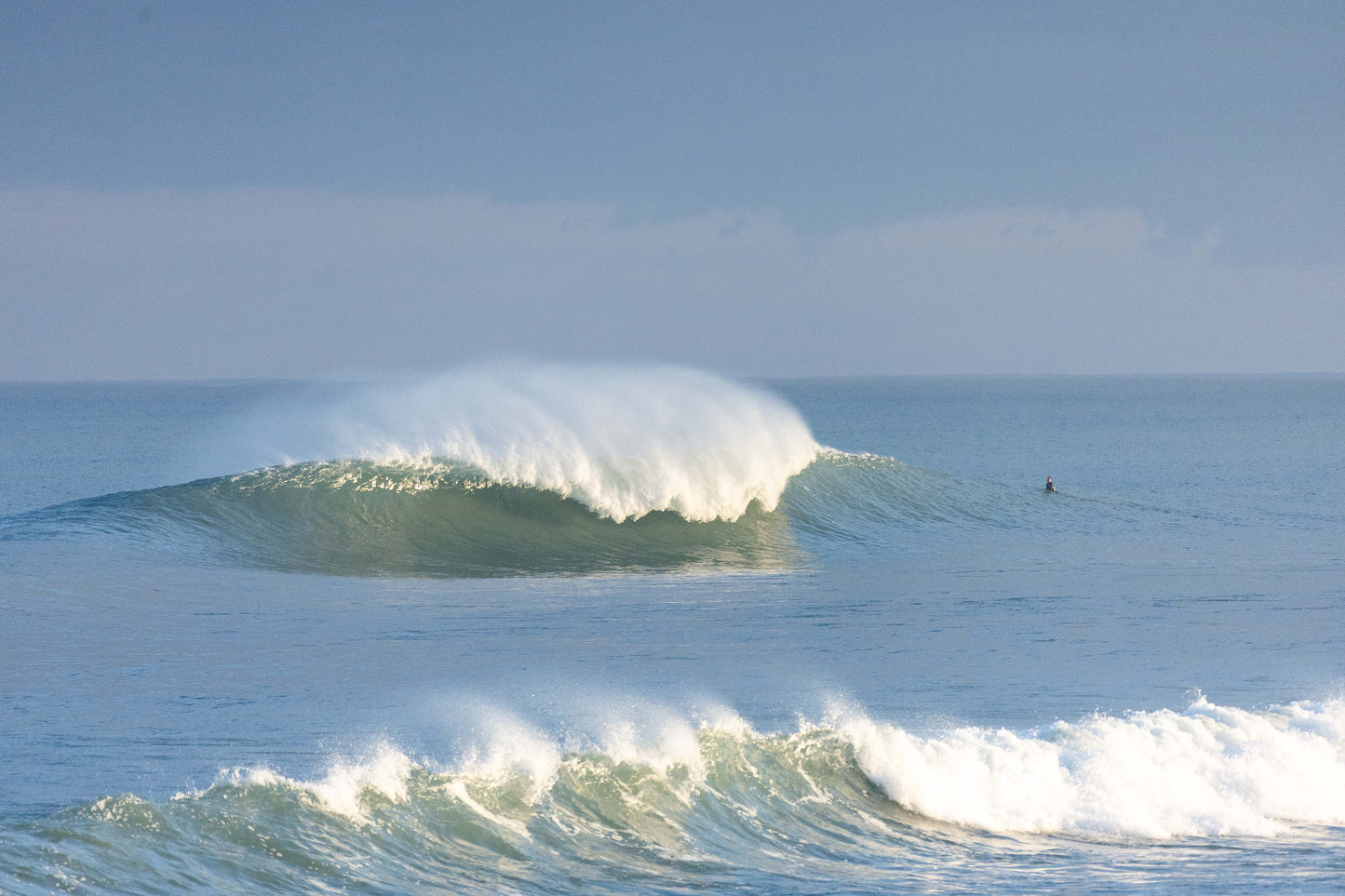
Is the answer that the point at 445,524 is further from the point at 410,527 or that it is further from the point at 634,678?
the point at 634,678

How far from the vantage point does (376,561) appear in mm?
18625

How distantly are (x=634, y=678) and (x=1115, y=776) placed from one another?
4.27 metres

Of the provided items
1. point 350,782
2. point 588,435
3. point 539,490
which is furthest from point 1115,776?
point 588,435

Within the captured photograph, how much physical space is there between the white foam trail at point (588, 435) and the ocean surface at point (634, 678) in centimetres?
10

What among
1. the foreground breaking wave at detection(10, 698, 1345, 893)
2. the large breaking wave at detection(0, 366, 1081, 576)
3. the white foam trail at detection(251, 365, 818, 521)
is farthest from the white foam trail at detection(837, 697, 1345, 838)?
the white foam trail at detection(251, 365, 818, 521)

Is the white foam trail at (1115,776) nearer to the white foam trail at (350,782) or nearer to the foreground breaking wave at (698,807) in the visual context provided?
the foreground breaking wave at (698,807)

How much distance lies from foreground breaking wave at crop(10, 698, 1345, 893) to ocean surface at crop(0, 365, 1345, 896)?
0.03 m

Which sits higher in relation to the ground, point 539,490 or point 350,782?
point 539,490

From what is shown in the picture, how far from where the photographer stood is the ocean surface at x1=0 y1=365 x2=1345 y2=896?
752 cm

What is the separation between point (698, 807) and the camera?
27.4 feet

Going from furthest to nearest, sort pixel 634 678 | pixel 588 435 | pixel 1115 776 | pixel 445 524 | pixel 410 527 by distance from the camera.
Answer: pixel 588 435, pixel 445 524, pixel 410 527, pixel 634 678, pixel 1115 776

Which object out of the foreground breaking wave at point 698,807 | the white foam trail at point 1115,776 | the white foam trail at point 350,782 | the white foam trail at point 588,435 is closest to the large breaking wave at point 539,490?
the white foam trail at point 588,435

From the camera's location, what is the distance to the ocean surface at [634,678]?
24.7 ft

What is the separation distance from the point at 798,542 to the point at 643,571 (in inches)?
175
